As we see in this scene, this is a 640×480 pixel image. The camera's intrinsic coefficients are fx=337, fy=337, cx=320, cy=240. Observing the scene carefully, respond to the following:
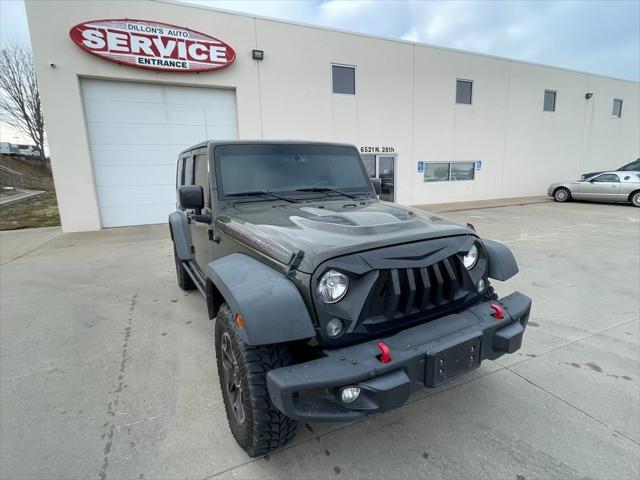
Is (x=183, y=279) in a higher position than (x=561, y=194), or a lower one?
lower

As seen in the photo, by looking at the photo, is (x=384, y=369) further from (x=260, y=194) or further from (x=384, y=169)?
(x=384, y=169)

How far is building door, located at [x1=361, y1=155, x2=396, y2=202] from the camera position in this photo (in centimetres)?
1321

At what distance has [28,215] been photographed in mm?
13539

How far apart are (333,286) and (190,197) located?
66.4 inches

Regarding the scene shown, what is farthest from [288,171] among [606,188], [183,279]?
[606,188]

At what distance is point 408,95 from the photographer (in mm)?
13383

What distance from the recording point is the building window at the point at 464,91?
14492 millimetres

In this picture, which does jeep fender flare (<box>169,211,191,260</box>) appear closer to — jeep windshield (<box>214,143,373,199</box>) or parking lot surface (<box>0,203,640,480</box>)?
parking lot surface (<box>0,203,640,480</box>)

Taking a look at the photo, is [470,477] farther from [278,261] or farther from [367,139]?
[367,139]

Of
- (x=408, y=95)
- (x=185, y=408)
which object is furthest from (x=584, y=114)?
(x=185, y=408)

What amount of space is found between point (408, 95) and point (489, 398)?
13.1m

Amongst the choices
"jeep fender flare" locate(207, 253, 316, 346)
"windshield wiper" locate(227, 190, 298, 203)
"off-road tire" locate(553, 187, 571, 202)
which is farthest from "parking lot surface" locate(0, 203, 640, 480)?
"off-road tire" locate(553, 187, 571, 202)

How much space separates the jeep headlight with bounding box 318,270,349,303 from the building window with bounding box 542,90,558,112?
19.9 meters

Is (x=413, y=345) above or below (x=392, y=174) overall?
below
